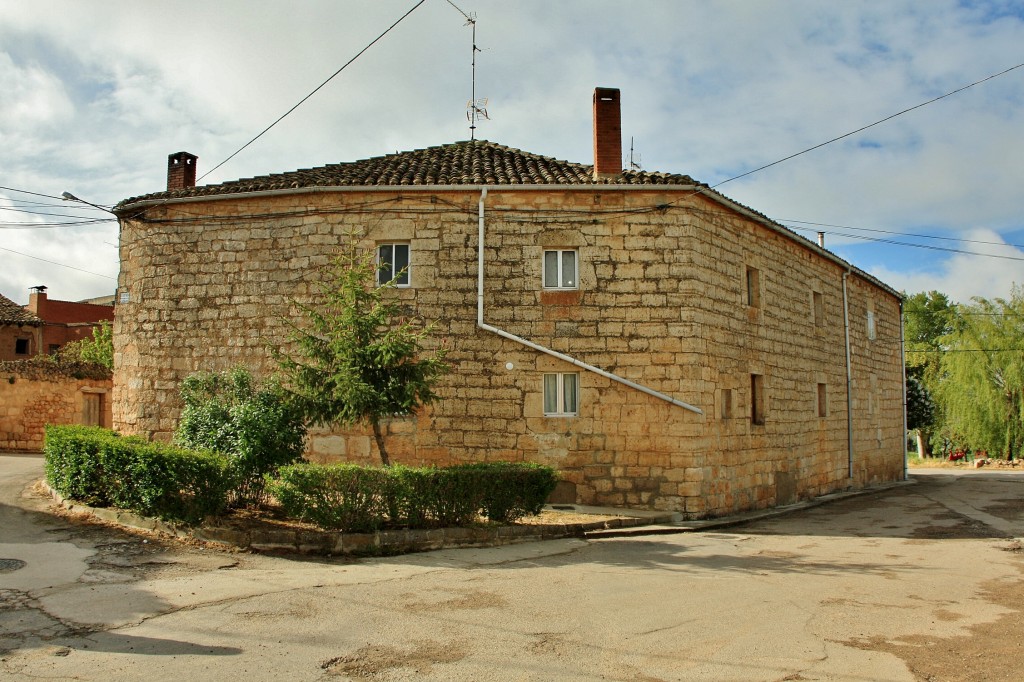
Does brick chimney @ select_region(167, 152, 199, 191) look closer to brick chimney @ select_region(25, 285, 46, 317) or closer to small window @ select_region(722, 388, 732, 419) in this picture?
small window @ select_region(722, 388, 732, 419)

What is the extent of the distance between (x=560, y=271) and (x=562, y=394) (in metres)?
2.20

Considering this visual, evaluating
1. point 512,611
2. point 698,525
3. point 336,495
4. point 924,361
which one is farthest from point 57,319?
point 924,361

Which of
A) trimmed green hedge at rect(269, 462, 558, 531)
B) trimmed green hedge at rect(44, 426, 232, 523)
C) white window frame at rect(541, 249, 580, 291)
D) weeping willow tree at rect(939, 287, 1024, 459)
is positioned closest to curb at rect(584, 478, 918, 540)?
trimmed green hedge at rect(269, 462, 558, 531)

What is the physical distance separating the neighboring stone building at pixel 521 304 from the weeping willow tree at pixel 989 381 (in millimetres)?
24506

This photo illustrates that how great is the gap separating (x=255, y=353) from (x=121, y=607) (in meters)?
7.66

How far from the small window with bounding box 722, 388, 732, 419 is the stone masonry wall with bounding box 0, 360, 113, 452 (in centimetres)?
1673

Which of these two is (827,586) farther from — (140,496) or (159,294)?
(159,294)

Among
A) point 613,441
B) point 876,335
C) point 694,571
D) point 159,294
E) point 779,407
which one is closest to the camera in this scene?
point 694,571

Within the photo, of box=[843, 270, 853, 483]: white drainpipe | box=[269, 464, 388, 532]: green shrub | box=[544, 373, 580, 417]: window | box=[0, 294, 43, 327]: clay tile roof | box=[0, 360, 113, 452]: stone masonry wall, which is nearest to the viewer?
box=[269, 464, 388, 532]: green shrub

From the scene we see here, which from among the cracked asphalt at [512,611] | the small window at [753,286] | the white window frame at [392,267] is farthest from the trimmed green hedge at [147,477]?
the small window at [753,286]

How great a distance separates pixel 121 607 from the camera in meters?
6.81

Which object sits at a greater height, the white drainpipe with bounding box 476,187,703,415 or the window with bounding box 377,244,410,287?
the window with bounding box 377,244,410,287

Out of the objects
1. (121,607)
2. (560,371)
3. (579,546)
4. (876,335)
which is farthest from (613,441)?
(876,335)

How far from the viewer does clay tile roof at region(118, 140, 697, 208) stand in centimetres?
1380
